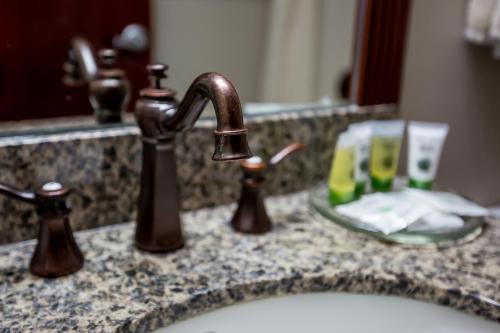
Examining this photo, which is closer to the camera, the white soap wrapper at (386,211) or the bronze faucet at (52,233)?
the bronze faucet at (52,233)

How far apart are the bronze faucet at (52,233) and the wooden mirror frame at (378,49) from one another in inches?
21.2

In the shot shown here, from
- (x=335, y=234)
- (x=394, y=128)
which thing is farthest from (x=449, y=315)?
(x=394, y=128)

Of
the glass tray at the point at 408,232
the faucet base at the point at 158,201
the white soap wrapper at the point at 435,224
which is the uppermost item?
the faucet base at the point at 158,201

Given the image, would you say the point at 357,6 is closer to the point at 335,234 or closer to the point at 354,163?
the point at 354,163

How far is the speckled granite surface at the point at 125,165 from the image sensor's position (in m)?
0.61

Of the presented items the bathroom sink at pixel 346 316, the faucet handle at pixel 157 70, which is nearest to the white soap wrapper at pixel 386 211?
the bathroom sink at pixel 346 316

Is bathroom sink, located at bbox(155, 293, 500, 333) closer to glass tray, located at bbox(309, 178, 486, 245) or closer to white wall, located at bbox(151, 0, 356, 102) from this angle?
glass tray, located at bbox(309, 178, 486, 245)

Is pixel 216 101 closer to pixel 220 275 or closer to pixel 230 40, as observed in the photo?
pixel 220 275

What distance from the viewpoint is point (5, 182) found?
60 centimetres

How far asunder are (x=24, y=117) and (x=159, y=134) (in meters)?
0.20

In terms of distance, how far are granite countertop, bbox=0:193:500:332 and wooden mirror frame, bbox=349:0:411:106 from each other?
29 centimetres

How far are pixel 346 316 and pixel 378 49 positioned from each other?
469 mm

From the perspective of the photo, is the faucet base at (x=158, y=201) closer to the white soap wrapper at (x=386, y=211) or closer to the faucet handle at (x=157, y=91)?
the faucet handle at (x=157, y=91)

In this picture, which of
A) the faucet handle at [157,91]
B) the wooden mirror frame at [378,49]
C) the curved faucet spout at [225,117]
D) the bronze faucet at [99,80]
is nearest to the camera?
the curved faucet spout at [225,117]
